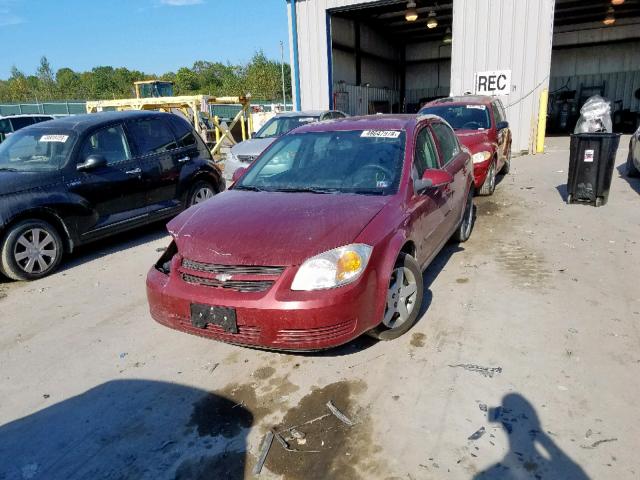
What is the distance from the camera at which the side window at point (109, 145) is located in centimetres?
588

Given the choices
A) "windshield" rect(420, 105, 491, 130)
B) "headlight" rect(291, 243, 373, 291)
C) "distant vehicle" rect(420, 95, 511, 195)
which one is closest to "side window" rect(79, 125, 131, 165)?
"headlight" rect(291, 243, 373, 291)

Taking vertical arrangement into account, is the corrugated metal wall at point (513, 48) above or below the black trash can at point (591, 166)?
above

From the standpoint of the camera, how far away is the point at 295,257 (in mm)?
2879

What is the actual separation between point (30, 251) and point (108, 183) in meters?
1.22

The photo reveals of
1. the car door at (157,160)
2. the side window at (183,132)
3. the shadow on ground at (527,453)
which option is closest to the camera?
the shadow on ground at (527,453)

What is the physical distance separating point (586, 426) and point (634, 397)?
1.60ft

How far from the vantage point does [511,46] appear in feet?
46.5

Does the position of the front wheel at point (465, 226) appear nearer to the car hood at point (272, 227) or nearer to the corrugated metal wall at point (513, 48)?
the car hood at point (272, 227)

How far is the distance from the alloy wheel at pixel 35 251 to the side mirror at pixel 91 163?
873mm

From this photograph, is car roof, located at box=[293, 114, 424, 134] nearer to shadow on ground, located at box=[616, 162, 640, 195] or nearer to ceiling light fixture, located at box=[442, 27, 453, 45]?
shadow on ground, located at box=[616, 162, 640, 195]

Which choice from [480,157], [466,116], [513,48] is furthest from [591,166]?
[513,48]

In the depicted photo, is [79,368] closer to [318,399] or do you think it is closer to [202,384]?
[202,384]

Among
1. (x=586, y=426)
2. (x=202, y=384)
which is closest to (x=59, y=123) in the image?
(x=202, y=384)

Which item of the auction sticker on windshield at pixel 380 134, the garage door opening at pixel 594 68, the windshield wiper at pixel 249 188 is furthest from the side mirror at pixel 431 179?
the garage door opening at pixel 594 68
